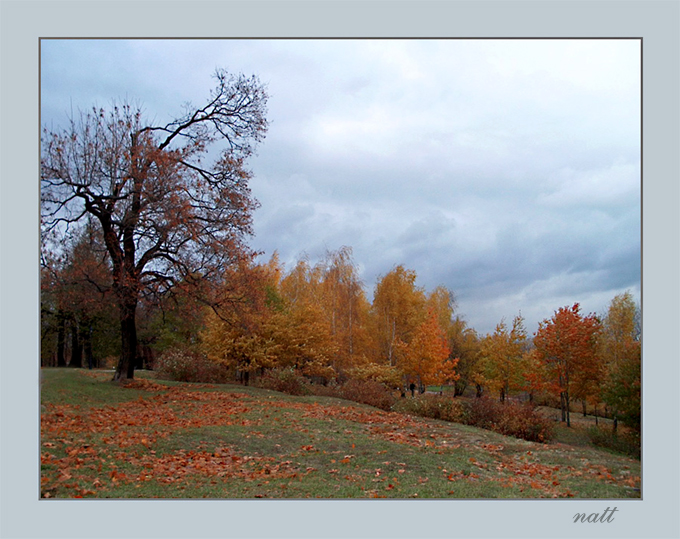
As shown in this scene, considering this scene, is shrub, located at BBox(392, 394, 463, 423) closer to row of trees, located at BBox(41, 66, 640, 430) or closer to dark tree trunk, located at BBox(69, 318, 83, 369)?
row of trees, located at BBox(41, 66, 640, 430)

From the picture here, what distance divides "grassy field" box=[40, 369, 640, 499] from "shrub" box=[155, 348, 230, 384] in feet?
22.2

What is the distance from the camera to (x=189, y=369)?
17.8m

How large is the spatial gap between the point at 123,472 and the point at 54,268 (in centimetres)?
581

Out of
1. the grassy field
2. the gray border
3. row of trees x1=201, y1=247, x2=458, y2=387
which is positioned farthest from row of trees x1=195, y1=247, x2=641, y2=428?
the gray border

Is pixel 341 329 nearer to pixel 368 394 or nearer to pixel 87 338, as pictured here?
pixel 368 394

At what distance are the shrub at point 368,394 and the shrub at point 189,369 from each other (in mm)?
5131

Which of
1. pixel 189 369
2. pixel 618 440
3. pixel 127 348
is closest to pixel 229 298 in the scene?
pixel 127 348

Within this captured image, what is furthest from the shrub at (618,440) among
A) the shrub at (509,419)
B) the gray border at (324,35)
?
the gray border at (324,35)

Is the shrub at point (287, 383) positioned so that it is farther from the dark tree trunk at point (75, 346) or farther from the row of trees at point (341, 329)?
the dark tree trunk at point (75, 346)

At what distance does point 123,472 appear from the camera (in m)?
6.06

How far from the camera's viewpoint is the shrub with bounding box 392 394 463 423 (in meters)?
11.9

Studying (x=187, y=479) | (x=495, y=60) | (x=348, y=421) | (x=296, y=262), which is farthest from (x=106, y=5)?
(x=296, y=262)

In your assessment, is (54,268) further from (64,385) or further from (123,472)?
(123,472)

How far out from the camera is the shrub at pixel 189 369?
17781 mm
